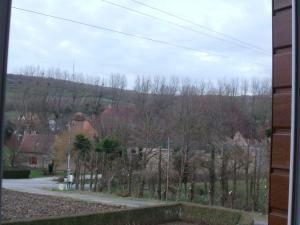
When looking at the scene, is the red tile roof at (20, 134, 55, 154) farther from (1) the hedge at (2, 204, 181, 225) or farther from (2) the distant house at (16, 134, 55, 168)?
(1) the hedge at (2, 204, 181, 225)

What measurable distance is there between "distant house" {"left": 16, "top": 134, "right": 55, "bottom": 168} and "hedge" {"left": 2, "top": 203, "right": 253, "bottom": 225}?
592 cm

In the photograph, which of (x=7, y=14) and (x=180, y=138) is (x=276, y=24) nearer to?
(x=7, y=14)

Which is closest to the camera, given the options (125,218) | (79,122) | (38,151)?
(38,151)

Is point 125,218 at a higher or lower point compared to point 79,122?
lower

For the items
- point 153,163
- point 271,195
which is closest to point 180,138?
point 153,163

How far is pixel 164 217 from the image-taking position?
896 centimetres

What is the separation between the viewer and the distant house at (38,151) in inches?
33.5

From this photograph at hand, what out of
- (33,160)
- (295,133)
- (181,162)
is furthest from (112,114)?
(181,162)

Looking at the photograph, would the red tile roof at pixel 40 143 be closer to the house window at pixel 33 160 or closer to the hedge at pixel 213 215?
the house window at pixel 33 160

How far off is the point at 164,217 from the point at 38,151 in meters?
8.21

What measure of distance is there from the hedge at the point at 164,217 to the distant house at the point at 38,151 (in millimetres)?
5923

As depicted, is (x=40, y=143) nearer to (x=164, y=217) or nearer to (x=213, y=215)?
(x=213, y=215)

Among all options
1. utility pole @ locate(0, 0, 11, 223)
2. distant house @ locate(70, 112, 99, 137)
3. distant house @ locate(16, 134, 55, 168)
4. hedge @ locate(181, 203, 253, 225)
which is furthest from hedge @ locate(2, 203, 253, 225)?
utility pole @ locate(0, 0, 11, 223)

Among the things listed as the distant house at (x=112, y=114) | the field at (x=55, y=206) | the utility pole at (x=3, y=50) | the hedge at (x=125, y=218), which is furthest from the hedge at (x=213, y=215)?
the utility pole at (x=3, y=50)
